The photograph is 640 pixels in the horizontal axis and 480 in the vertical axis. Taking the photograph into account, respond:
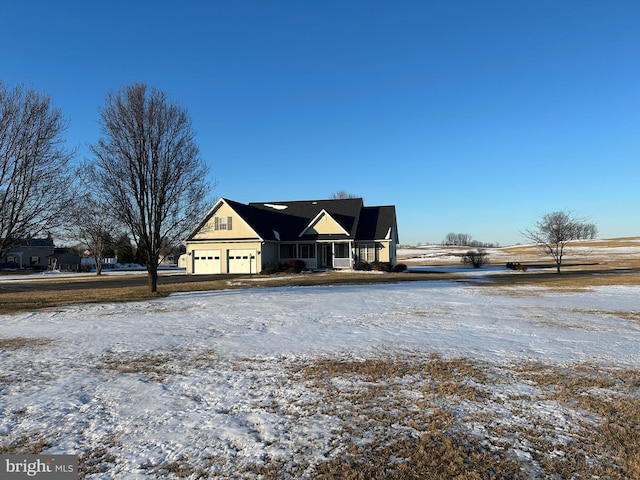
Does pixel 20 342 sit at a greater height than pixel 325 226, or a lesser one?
lesser

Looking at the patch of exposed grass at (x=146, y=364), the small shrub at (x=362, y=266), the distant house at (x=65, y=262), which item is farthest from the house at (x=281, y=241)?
the distant house at (x=65, y=262)

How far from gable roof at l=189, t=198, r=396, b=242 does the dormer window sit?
90cm

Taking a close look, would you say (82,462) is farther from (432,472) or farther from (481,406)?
(481,406)

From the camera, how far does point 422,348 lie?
8.30 metres

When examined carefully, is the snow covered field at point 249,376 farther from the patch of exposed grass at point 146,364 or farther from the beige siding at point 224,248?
the beige siding at point 224,248

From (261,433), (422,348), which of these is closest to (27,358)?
(261,433)

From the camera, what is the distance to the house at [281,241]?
3653cm

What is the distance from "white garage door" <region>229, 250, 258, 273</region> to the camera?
36.2m

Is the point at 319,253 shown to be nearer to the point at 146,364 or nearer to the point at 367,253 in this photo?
the point at 367,253

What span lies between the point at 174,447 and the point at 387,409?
2.41 m

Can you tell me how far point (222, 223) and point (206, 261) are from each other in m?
3.69

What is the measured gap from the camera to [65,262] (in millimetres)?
60219

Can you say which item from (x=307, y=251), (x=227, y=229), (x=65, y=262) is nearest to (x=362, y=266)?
(x=307, y=251)

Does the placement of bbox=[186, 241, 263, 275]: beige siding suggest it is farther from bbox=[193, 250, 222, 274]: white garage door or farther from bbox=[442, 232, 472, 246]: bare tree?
bbox=[442, 232, 472, 246]: bare tree
